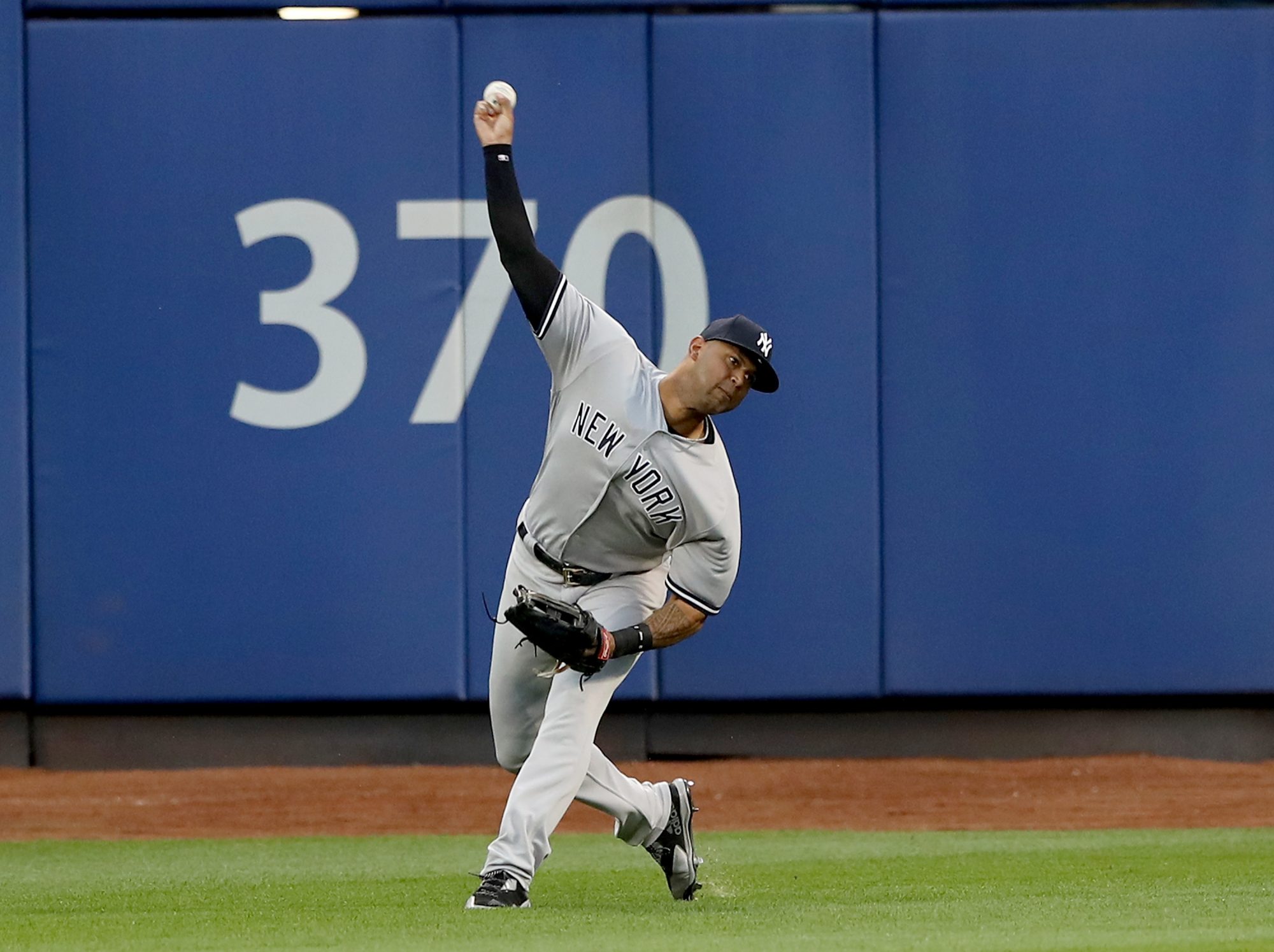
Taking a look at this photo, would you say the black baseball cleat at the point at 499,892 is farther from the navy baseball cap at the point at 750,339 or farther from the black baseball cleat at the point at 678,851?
the navy baseball cap at the point at 750,339

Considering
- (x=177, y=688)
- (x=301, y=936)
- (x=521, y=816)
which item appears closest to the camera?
(x=301, y=936)

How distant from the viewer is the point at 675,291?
812 centimetres

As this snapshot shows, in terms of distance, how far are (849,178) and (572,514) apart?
428 cm

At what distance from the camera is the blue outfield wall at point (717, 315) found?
810 cm

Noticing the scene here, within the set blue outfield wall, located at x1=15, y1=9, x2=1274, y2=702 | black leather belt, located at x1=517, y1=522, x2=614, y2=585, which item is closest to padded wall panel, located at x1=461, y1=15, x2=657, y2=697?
blue outfield wall, located at x1=15, y1=9, x2=1274, y2=702

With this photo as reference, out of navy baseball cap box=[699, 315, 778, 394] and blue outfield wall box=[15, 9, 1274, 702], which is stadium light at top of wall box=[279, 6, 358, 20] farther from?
navy baseball cap box=[699, 315, 778, 394]

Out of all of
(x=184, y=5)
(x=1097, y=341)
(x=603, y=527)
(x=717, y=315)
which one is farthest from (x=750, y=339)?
(x=184, y=5)

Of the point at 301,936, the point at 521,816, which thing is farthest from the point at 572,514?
the point at 301,936

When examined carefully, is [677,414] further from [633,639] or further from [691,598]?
[633,639]

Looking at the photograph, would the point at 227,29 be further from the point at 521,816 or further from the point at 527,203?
the point at 521,816

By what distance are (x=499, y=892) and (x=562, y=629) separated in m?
0.65

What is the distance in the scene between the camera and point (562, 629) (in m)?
4.10

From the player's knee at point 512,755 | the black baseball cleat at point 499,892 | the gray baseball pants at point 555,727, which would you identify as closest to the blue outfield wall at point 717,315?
the player's knee at point 512,755

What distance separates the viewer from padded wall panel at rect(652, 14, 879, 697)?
8.09 m
